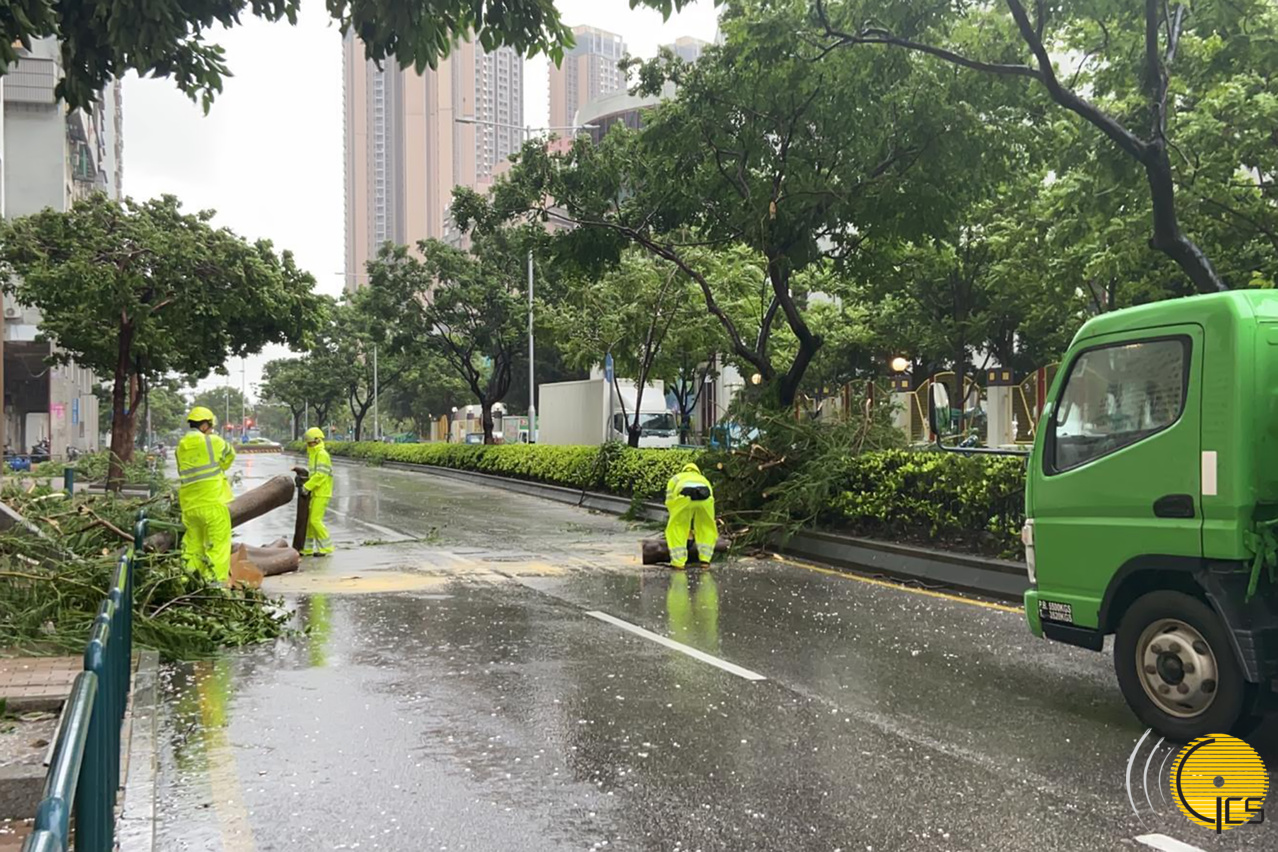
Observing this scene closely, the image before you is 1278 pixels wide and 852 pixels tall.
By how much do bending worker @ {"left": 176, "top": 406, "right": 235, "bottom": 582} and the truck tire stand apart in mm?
7667

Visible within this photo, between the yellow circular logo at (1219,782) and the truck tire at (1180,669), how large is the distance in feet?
0.32

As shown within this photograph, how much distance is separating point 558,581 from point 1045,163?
927 centimetres

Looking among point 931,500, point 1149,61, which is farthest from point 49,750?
point 1149,61

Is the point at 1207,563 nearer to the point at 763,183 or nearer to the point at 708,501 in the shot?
the point at 708,501

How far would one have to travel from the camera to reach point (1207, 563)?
5.17 metres

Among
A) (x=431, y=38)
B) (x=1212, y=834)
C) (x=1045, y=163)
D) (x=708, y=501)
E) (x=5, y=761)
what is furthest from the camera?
(x=1045, y=163)

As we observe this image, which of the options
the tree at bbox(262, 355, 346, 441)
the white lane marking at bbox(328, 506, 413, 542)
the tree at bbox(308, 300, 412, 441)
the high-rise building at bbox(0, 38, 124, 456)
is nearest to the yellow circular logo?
the white lane marking at bbox(328, 506, 413, 542)

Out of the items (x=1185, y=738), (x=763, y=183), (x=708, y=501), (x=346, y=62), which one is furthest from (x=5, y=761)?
(x=346, y=62)

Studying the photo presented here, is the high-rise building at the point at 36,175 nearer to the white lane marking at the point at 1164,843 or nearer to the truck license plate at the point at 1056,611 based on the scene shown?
the truck license plate at the point at 1056,611

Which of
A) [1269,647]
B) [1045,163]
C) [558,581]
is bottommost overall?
[558,581]

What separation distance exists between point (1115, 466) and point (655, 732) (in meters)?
2.98

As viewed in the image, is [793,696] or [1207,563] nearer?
[1207,563]

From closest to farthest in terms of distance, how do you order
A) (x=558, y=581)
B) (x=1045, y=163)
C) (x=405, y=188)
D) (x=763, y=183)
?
(x=558, y=581) < (x=1045, y=163) < (x=763, y=183) < (x=405, y=188)

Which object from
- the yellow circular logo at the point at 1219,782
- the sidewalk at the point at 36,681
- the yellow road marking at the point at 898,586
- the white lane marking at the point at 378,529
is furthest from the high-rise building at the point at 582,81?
the yellow circular logo at the point at 1219,782
